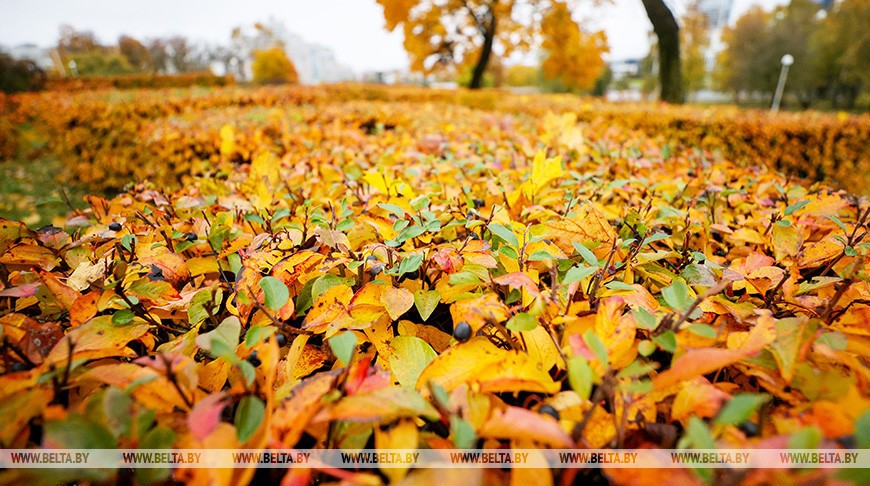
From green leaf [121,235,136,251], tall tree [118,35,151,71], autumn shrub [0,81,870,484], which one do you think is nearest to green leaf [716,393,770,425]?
autumn shrub [0,81,870,484]

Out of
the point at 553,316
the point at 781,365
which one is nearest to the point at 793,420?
the point at 781,365

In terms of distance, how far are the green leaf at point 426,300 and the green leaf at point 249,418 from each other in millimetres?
355

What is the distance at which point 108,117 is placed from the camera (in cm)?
626

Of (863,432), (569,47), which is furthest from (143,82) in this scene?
Answer: (863,432)

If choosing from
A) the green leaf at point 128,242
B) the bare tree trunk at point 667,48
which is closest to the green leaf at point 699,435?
the green leaf at point 128,242

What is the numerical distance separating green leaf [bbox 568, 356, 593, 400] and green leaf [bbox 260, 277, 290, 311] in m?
0.52

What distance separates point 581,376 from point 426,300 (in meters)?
0.37

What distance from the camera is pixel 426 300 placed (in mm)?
869

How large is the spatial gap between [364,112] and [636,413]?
201 inches

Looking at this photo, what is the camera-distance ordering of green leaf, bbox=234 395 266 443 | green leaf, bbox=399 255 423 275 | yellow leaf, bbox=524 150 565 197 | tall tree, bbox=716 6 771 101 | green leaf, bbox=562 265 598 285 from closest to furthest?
green leaf, bbox=234 395 266 443 < green leaf, bbox=562 265 598 285 < green leaf, bbox=399 255 423 275 < yellow leaf, bbox=524 150 565 197 < tall tree, bbox=716 6 771 101

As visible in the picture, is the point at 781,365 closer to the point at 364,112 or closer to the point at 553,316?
the point at 553,316

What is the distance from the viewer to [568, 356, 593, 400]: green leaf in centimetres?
59

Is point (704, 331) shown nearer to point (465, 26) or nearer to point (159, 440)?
point (159, 440)

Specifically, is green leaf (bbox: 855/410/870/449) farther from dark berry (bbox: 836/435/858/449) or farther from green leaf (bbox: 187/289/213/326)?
green leaf (bbox: 187/289/213/326)
